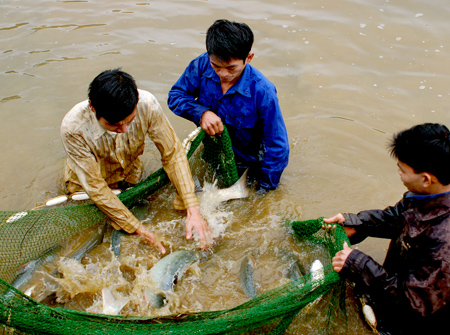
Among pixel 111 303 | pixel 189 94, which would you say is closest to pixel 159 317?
pixel 111 303

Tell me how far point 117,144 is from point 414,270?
2759mm

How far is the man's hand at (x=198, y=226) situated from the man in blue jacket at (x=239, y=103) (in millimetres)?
832

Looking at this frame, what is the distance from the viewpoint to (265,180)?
4.35 meters

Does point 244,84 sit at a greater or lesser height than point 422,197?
greater

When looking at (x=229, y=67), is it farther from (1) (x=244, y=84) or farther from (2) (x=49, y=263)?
(2) (x=49, y=263)

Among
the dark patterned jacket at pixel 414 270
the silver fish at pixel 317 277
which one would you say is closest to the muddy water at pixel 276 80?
the silver fish at pixel 317 277

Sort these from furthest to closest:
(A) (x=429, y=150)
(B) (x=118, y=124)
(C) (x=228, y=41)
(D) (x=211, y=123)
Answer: (D) (x=211, y=123), (C) (x=228, y=41), (B) (x=118, y=124), (A) (x=429, y=150)

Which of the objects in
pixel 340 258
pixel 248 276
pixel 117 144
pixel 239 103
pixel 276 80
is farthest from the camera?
pixel 276 80

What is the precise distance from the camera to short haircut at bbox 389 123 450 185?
2455mm

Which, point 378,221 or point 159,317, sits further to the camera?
point 378,221

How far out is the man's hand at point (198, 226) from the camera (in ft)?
12.0

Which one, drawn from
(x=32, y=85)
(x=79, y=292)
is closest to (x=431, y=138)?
(x=79, y=292)

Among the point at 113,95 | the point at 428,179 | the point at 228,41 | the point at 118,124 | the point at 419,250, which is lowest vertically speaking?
the point at 419,250

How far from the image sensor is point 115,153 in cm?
373
